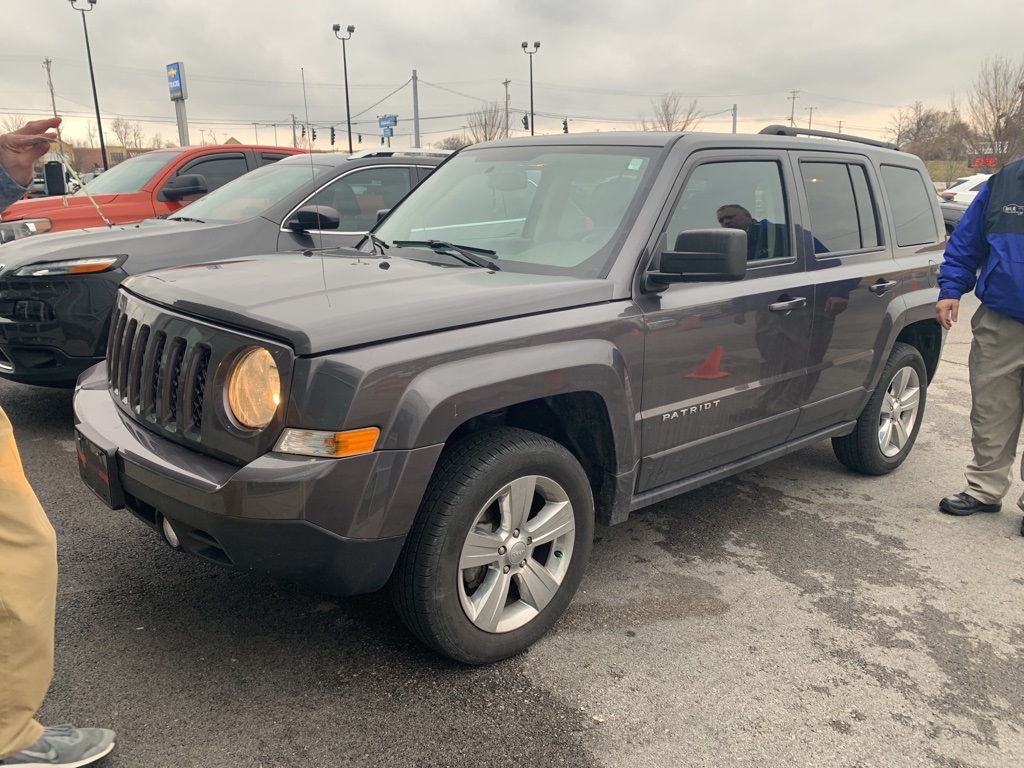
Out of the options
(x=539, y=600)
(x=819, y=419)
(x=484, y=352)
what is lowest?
(x=539, y=600)

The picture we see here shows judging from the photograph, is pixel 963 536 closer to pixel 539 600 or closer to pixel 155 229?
pixel 539 600

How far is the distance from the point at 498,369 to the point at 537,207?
46.0 inches

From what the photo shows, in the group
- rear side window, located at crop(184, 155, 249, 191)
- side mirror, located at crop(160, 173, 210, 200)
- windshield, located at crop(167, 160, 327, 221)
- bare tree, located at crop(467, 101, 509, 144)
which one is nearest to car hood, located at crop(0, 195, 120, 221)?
rear side window, located at crop(184, 155, 249, 191)

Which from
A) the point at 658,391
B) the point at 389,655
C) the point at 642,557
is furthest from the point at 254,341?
the point at 642,557

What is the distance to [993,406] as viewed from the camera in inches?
172

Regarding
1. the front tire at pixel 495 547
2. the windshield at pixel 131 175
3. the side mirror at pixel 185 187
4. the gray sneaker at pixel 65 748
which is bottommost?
the gray sneaker at pixel 65 748

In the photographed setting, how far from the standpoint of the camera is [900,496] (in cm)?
455

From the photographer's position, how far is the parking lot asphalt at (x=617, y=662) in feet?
7.87

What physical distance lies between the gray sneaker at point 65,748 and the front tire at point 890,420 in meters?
3.91

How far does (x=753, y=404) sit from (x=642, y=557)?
85 centimetres

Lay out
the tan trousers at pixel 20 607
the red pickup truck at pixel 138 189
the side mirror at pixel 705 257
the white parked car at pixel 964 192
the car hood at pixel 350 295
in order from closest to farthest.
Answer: the tan trousers at pixel 20 607 → the car hood at pixel 350 295 → the side mirror at pixel 705 257 → the red pickup truck at pixel 138 189 → the white parked car at pixel 964 192

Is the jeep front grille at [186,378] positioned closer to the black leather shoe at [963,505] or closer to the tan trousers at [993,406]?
the black leather shoe at [963,505]

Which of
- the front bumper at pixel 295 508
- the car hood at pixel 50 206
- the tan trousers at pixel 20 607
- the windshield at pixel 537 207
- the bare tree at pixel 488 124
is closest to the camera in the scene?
the tan trousers at pixel 20 607

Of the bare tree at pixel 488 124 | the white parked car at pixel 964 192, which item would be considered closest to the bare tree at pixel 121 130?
the bare tree at pixel 488 124
